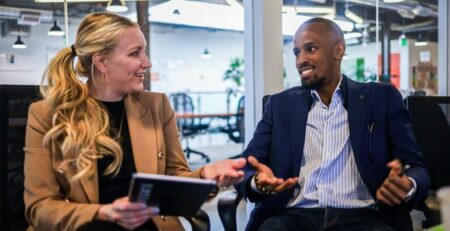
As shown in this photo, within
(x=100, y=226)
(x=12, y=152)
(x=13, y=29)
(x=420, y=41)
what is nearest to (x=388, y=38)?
(x=420, y=41)

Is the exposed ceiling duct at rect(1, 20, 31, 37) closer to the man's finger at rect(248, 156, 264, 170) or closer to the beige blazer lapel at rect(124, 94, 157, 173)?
the beige blazer lapel at rect(124, 94, 157, 173)

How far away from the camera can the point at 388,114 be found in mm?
1731

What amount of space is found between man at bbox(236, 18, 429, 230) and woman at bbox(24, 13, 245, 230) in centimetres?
37

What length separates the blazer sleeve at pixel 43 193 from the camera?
51.4 inches

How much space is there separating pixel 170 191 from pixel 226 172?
0.31 metres

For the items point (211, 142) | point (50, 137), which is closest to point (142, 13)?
point (50, 137)

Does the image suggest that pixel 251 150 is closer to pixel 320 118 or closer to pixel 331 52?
pixel 320 118

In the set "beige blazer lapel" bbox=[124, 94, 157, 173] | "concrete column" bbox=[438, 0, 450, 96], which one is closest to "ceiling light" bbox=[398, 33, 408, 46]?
"concrete column" bbox=[438, 0, 450, 96]

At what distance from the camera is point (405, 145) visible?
65.6 inches

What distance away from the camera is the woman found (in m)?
1.37

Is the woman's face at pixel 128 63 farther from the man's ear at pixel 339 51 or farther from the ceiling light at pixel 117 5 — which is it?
the ceiling light at pixel 117 5

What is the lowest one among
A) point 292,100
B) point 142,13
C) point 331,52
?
point 292,100

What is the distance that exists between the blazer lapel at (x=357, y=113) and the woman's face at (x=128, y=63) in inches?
33.0

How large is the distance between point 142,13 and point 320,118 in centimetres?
424
